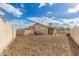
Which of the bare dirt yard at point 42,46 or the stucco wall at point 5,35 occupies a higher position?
the stucco wall at point 5,35

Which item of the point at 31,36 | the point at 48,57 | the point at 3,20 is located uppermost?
the point at 3,20

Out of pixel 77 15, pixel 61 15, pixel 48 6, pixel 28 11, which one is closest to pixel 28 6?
pixel 28 11

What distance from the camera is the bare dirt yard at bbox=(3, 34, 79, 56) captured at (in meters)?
2.04

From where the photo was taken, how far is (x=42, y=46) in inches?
80.7

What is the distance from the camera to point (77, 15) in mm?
2025

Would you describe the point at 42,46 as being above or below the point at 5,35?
below

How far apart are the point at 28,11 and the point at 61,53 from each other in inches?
23.6

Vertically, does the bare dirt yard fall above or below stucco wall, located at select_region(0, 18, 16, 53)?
below

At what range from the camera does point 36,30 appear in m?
2.06

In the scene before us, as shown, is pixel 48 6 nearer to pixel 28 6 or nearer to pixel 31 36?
pixel 28 6

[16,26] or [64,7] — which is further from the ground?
[64,7]

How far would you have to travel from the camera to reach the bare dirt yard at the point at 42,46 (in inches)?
80.3

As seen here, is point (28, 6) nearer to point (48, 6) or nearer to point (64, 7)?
point (48, 6)

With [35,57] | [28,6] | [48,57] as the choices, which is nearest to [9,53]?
[35,57]
